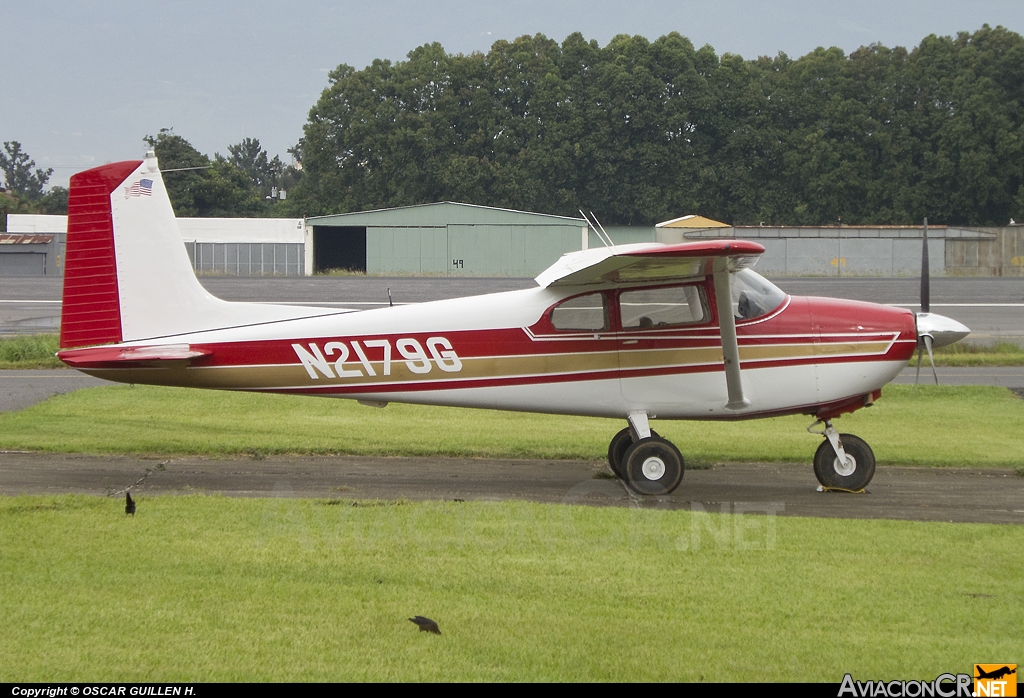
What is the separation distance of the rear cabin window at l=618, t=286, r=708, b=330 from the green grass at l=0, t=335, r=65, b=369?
1533 centimetres

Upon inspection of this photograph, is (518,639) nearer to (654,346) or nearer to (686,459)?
(654,346)

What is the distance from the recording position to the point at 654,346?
10.1 meters

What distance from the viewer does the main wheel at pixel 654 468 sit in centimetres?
990

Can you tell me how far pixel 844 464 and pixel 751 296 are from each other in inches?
78.3

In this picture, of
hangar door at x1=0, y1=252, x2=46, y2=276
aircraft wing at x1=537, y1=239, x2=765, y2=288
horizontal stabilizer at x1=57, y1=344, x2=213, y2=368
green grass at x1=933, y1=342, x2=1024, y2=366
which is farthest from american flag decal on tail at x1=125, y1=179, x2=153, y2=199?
hangar door at x1=0, y1=252, x2=46, y2=276

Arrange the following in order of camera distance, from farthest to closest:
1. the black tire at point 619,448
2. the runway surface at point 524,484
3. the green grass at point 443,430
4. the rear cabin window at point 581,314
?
the green grass at point 443,430 → the black tire at point 619,448 → the rear cabin window at point 581,314 → the runway surface at point 524,484

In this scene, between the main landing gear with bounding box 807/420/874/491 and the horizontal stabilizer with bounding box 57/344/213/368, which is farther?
the main landing gear with bounding box 807/420/874/491

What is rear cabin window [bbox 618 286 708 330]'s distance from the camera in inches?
398

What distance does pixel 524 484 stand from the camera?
34.3 ft

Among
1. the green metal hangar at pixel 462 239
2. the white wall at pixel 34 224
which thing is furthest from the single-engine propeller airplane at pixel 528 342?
the white wall at pixel 34 224

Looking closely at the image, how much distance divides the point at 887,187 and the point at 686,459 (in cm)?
5844

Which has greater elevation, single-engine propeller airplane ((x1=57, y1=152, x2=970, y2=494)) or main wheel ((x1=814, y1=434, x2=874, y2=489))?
single-engine propeller airplane ((x1=57, y1=152, x2=970, y2=494))

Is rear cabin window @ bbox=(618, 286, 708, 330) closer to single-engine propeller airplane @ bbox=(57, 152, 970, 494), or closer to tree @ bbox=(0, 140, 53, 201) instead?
single-engine propeller airplane @ bbox=(57, 152, 970, 494)

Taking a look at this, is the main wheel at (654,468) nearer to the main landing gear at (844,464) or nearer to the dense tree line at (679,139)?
the main landing gear at (844,464)
